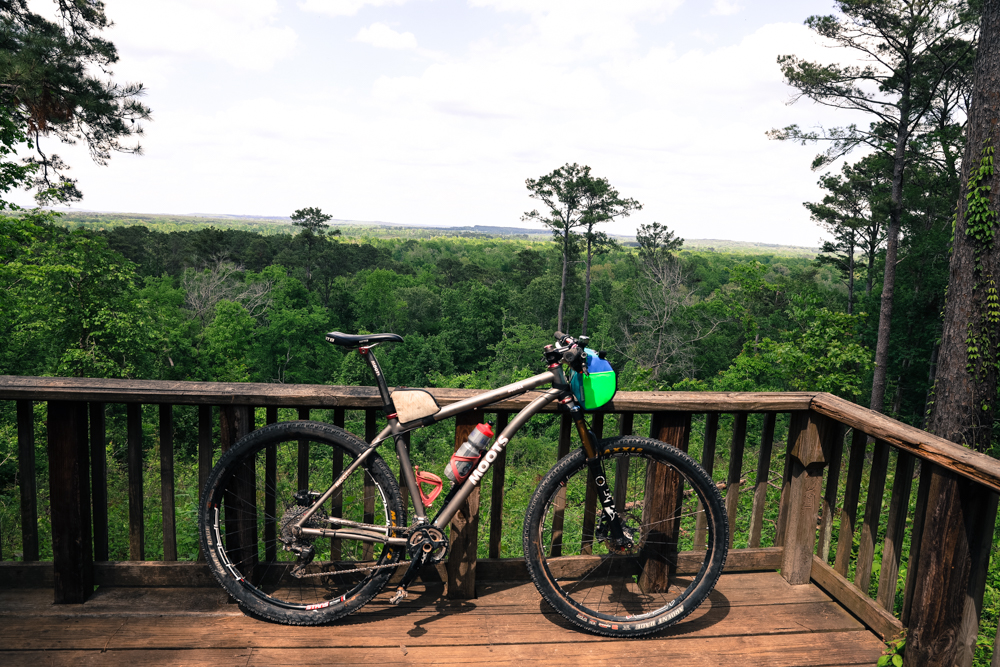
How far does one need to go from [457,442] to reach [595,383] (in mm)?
640

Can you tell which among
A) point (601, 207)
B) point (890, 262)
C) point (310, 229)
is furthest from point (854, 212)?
point (310, 229)

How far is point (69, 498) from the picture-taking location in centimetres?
249

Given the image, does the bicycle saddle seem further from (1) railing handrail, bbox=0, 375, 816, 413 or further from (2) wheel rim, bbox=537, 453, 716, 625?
(2) wheel rim, bbox=537, 453, 716, 625

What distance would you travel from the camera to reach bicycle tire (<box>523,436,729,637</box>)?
2.50 m

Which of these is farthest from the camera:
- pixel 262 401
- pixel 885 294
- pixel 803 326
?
pixel 803 326

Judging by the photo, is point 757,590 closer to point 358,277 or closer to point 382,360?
point 382,360

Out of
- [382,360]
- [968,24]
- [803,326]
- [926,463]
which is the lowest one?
[382,360]

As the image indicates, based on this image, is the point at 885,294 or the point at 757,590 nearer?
the point at 757,590

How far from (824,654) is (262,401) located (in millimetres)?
2411

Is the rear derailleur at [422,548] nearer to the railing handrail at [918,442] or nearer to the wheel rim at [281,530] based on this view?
the wheel rim at [281,530]

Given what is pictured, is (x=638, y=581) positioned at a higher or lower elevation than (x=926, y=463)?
lower

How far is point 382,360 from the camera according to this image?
36.3 meters

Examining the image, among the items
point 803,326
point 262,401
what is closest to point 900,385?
point 803,326

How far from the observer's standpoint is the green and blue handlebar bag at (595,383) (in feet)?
8.08
